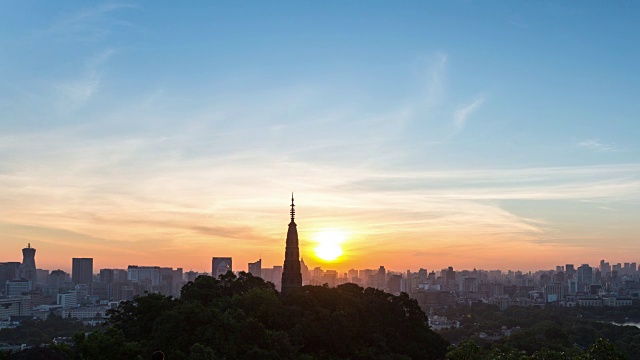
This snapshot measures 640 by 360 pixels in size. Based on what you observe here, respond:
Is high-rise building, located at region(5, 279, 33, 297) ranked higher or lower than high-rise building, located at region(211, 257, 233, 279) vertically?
lower

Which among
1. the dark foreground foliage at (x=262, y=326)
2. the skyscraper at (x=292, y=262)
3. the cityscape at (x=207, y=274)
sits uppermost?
the skyscraper at (x=292, y=262)

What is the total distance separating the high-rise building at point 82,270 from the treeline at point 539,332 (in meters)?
109

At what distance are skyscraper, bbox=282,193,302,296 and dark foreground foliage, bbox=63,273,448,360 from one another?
2336 millimetres

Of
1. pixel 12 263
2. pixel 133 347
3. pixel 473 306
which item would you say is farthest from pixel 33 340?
pixel 12 263

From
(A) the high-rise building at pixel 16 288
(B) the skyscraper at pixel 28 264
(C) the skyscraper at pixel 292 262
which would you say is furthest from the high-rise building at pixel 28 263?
(C) the skyscraper at pixel 292 262

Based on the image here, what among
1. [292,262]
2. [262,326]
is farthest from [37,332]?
[262,326]

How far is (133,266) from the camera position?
182500 millimetres

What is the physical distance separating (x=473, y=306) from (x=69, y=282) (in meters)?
Result: 117

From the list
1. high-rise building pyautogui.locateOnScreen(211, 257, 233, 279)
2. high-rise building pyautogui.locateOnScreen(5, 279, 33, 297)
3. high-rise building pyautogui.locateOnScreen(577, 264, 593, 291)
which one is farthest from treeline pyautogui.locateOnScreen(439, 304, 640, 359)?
high-rise building pyautogui.locateOnScreen(5, 279, 33, 297)

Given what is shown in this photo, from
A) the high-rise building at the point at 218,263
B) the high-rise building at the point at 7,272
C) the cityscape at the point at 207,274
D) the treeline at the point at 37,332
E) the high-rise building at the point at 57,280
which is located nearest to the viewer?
the treeline at the point at 37,332

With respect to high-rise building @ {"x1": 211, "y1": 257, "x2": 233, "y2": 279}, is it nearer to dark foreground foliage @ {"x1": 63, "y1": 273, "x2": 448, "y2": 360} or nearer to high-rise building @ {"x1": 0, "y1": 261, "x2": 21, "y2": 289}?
high-rise building @ {"x1": 0, "y1": 261, "x2": 21, "y2": 289}

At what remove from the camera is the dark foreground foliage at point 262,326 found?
2111cm

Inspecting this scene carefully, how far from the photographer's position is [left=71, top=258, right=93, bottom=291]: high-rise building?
173750 mm

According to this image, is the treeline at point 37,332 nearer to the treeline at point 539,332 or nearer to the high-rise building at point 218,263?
the treeline at point 539,332
